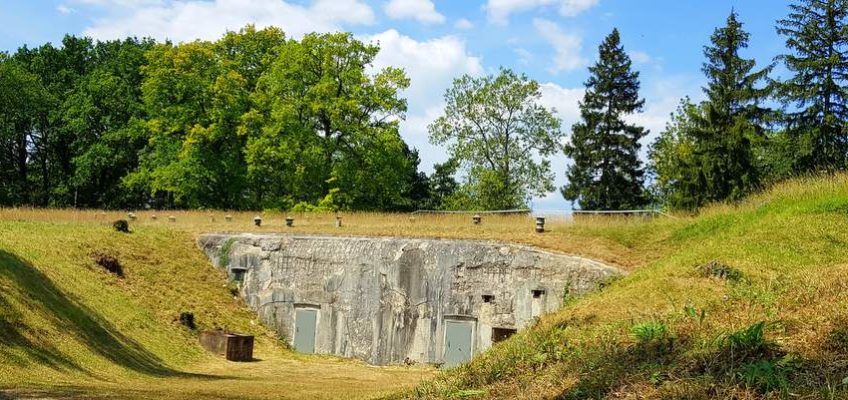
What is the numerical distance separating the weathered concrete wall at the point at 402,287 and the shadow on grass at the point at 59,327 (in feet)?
25.6

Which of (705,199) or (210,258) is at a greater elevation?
(705,199)

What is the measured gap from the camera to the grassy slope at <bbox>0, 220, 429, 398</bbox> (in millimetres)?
15359

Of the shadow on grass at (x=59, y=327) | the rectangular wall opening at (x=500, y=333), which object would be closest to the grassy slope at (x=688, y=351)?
the rectangular wall opening at (x=500, y=333)

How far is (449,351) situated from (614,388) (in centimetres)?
1854

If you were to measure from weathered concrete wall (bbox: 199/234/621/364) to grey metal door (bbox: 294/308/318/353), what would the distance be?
189 mm

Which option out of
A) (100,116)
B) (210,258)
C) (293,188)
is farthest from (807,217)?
(100,116)

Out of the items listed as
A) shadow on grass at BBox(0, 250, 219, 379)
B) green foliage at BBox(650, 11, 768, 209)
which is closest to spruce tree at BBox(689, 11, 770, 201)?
green foliage at BBox(650, 11, 768, 209)

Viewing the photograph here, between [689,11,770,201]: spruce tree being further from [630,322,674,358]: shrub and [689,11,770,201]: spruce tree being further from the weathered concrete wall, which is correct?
[630,322,674,358]: shrub

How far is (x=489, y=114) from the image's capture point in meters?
51.4

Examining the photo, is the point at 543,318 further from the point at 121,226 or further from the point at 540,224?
the point at 121,226

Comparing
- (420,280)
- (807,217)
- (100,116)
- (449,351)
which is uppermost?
(100,116)

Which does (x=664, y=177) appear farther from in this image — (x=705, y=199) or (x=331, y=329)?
(x=331, y=329)

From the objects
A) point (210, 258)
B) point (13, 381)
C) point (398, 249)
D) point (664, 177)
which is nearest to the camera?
point (13, 381)

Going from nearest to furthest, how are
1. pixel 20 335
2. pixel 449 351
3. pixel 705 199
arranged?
pixel 20 335, pixel 449 351, pixel 705 199
